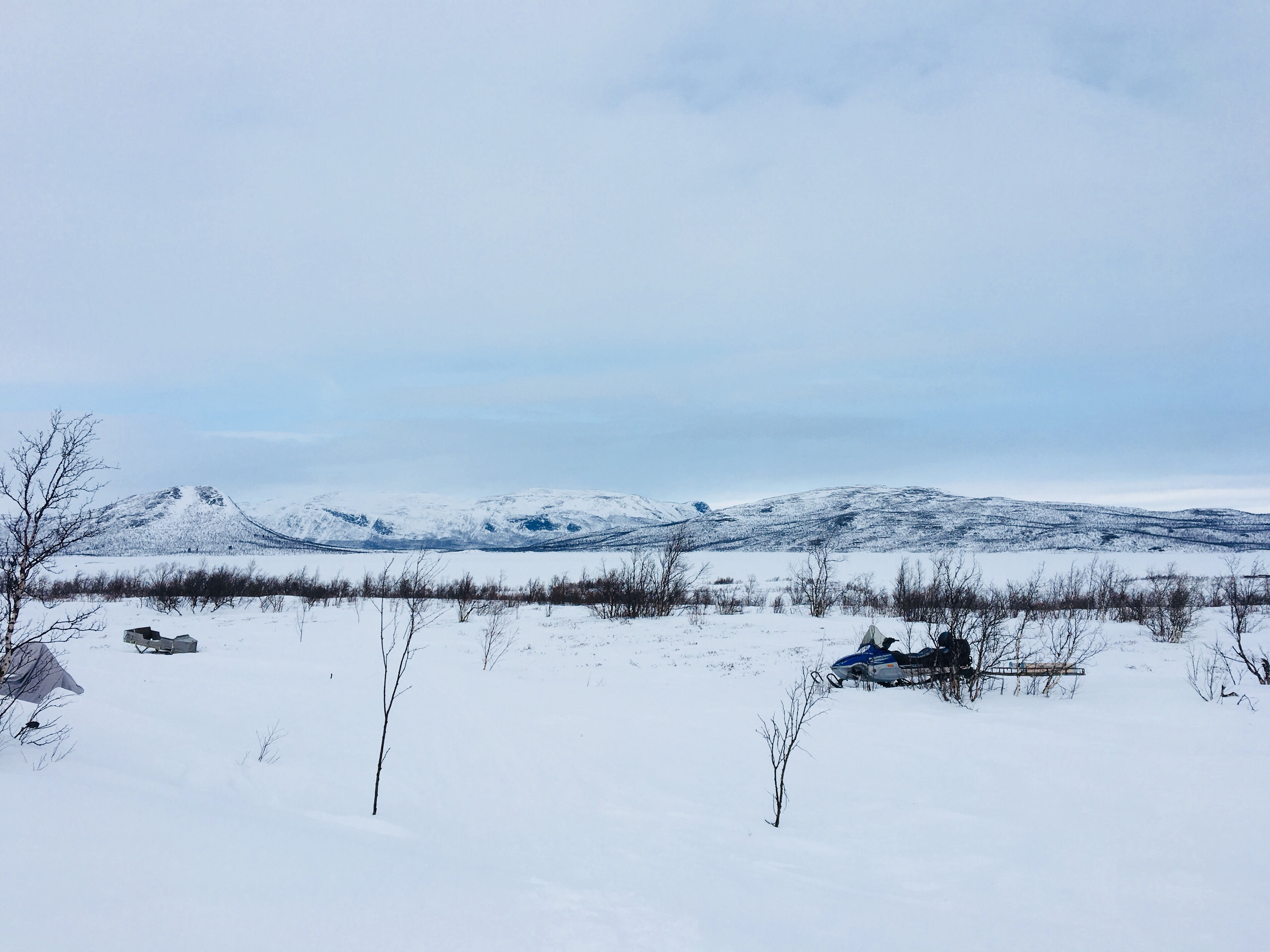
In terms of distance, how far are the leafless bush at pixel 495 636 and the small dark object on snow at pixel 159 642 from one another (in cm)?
863

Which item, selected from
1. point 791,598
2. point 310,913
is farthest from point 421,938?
point 791,598

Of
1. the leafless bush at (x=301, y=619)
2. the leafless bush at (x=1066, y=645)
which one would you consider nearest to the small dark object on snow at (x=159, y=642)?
the leafless bush at (x=301, y=619)

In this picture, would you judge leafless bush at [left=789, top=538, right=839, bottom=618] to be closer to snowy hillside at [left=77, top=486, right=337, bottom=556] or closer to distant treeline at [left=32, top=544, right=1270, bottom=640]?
distant treeline at [left=32, top=544, right=1270, bottom=640]

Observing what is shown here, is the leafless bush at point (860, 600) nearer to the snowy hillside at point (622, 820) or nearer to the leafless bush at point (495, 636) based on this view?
the snowy hillside at point (622, 820)

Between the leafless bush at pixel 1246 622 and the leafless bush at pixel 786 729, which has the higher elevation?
the leafless bush at pixel 1246 622

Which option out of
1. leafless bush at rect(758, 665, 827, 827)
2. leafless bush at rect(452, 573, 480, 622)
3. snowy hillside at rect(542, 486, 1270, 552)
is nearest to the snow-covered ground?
leafless bush at rect(758, 665, 827, 827)

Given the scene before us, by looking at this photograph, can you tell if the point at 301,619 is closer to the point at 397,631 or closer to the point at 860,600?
the point at 397,631

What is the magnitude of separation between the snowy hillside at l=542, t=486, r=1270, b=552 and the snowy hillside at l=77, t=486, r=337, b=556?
2864 inches

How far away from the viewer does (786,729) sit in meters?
8.64

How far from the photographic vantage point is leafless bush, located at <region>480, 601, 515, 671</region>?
1955cm

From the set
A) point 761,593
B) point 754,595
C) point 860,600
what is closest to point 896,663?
point 860,600

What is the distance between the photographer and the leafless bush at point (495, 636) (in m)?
19.5

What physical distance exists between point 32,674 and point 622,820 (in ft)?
25.5

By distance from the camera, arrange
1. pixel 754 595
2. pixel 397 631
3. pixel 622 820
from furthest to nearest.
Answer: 1. pixel 754 595
2. pixel 397 631
3. pixel 622 820
